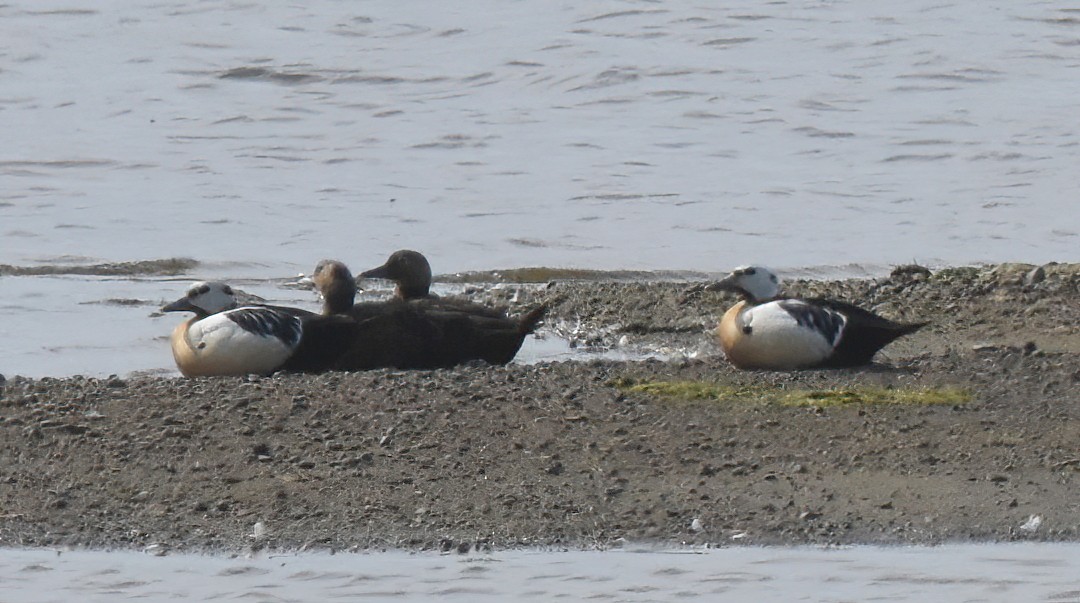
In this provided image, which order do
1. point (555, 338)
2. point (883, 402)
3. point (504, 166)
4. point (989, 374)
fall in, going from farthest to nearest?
point (504, 166) < point (555, 338) < point (989, 374) < point (883, 402)

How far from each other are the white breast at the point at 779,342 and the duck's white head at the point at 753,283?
68cm

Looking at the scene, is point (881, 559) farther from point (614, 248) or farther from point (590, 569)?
point (614, 248)

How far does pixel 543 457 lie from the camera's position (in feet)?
23.7

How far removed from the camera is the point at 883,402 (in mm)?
8055

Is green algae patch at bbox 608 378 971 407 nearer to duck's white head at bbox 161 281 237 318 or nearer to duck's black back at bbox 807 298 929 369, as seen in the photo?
duck's black back at bbox 807 298 929 369

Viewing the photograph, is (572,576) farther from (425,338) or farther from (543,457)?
(425,338)

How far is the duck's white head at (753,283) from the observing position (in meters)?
9.73

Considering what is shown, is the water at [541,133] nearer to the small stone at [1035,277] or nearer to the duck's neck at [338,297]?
the small stone at [1035,277]

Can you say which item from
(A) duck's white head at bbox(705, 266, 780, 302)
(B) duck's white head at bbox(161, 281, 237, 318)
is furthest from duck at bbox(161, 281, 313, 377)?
(A) duck's white head at bbox(705, 266, 780, 302)

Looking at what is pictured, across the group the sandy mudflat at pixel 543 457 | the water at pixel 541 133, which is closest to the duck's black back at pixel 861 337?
the sandy mudflat at pixel 543 457

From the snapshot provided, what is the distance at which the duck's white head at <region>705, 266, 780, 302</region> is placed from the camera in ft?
31.9


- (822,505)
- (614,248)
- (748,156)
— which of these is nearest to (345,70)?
(748,156)

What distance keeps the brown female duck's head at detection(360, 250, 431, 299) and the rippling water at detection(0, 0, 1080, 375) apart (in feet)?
4.63

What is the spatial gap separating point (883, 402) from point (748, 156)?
8.92 metres
